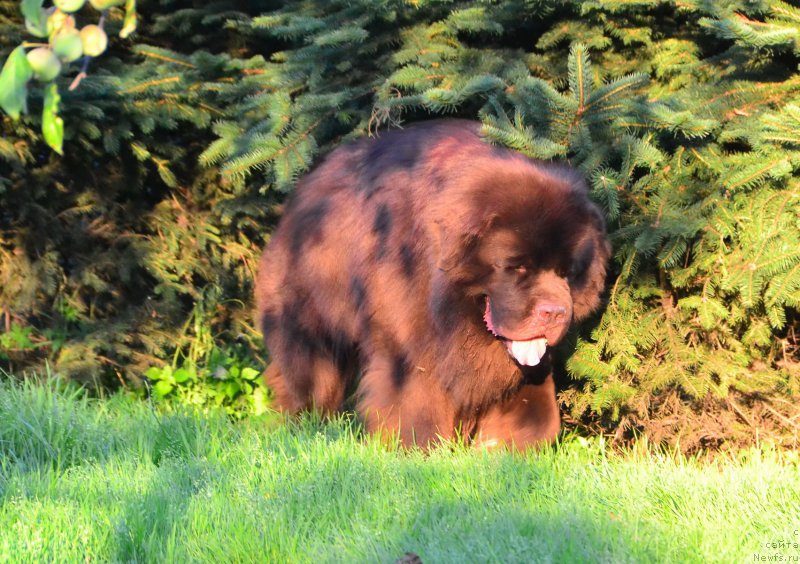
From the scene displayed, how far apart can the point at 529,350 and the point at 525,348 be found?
2cm

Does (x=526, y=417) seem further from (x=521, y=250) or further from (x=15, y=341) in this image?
(x=15, y=341)

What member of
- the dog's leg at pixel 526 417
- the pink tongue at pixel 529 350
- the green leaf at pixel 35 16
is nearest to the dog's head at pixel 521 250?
the pink tongue at pixel 529 350

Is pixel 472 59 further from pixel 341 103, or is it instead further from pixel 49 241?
pixel 49 241

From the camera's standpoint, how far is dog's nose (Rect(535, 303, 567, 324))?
391cm

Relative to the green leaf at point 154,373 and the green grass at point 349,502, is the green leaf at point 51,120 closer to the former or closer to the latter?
the green grass at point 349,502

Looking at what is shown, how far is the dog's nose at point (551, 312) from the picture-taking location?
3.91 metres

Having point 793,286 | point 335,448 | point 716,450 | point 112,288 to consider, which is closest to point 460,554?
point 335,448

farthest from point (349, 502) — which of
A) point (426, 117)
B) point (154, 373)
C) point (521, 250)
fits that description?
point (154, 373)

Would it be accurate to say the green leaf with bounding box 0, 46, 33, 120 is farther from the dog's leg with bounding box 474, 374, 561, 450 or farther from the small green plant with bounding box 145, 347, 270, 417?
the small green plant with bounding box 145, 347, 270, 417

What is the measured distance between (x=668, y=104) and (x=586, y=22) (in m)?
0.85

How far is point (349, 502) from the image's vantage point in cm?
325

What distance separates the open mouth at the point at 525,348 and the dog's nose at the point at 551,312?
15 centimetres

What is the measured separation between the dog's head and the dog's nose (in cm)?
2

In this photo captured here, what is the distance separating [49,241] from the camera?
624cm
